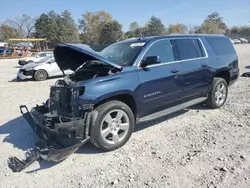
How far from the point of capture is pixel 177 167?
3.30 metres

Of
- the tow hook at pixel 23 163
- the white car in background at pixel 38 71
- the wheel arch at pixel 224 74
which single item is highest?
the white car in background at pixel 38 71

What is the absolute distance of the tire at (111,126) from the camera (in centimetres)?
359

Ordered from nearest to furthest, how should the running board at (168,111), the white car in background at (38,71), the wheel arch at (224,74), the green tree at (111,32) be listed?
the running board at (168,111) → the wheel arch at (224,74) → the white car in background at (38,71) → the green tree at (111,32)

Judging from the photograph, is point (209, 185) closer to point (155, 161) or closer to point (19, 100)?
point (155, 161)

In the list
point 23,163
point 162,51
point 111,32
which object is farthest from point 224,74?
point 111,32

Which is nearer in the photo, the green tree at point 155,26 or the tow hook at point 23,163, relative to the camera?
the tow hook at point 23,163

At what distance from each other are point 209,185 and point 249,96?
479 centimetres

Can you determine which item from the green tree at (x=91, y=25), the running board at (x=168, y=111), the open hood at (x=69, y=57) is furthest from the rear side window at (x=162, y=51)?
the green tree at (x=91, y=25)

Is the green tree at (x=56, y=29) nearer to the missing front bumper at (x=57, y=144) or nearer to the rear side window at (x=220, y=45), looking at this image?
the rear side window at (x=220, y=45)

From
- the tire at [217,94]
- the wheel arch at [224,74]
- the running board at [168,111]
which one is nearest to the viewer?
the running board at [168,111]

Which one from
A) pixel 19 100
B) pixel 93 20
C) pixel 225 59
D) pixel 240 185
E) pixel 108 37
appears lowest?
pixel 240 185

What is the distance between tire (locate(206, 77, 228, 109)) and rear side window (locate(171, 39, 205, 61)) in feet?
2.80

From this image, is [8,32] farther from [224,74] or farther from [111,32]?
[224,74]

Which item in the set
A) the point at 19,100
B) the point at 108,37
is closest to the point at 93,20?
the point at 108,37
